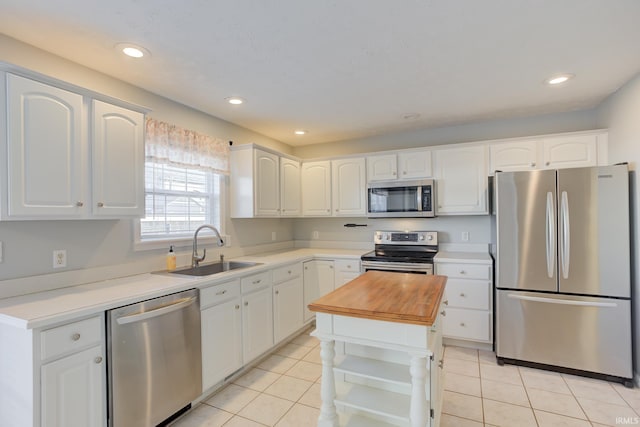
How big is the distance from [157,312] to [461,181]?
3140 millimetres

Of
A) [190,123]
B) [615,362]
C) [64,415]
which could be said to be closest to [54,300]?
[64,415]

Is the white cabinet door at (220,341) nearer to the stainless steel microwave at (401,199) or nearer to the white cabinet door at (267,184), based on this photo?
the white cabinet door at (267,184)

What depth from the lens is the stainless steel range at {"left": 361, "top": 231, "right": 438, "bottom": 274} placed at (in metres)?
3.29

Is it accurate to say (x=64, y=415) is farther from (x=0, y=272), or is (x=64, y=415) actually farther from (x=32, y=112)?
(x=32, y=112)

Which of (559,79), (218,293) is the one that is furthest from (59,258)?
(559,79)

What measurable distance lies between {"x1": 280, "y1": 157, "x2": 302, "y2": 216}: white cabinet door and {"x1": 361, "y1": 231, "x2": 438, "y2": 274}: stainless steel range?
3.66 feet

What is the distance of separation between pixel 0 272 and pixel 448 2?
2837 millimetres

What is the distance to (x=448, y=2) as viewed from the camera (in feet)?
5.16

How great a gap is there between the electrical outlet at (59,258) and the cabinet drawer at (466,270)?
3.14m

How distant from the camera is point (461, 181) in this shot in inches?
136

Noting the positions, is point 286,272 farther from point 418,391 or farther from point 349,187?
point 418,391

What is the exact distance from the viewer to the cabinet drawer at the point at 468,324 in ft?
10.1

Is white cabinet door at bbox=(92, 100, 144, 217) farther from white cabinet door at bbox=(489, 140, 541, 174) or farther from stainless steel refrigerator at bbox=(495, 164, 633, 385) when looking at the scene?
white cabinet door at bbox=(489, 140, 541, 174)

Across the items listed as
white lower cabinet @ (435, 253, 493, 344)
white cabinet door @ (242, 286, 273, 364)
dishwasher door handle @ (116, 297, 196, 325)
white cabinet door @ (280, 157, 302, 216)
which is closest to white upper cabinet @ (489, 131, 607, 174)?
white lower cabinet @ (435, 253, 493, 344)
